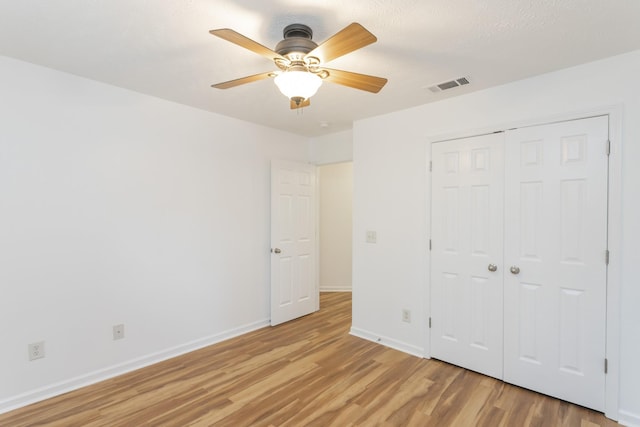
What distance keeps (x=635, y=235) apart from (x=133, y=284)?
12.8ft

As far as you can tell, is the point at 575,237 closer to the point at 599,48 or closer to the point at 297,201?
the point at 599,48

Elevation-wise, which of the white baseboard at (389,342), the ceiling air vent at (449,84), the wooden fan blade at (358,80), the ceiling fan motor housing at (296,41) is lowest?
the white baseboard at (389,342)

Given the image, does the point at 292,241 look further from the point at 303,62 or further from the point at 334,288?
the point at 303,62

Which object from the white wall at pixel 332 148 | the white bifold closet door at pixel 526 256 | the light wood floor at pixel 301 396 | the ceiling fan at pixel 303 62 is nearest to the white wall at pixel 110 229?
the light wood floor at pixel 301 396

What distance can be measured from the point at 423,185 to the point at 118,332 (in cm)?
312

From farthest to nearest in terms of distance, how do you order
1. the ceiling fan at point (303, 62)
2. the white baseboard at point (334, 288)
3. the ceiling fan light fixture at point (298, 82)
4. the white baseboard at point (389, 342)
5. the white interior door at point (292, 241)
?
the white baseboard at point (334, 288) → the white interior door at point (292, 241) → the white baseboard at point (389, 342) → the ceiling fan light fixture at point (298, 82) → the ceiling fan at point (303, 62)

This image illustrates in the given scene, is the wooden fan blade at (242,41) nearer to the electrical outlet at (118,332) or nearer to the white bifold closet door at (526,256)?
the white bifold closet door at (526,256)

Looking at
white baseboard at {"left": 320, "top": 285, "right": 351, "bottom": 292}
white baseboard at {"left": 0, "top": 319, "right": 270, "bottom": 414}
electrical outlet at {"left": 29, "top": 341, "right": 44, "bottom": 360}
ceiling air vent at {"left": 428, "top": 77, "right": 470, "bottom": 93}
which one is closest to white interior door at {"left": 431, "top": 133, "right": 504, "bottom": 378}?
ceiling air vent at {"left": 428, "top": 77, "right": 470, "bottom": 93}

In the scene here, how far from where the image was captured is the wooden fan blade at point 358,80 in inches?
71.9

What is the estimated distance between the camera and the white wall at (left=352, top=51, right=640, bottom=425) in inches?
83.6

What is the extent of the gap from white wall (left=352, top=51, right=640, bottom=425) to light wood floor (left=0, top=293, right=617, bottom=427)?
1.34 ft

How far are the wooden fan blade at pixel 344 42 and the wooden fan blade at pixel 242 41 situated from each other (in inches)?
8.1

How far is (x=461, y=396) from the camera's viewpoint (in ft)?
8.04

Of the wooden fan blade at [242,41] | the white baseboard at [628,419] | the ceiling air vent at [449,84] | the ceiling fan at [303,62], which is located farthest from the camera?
the ceiling air vent at [449,84]
